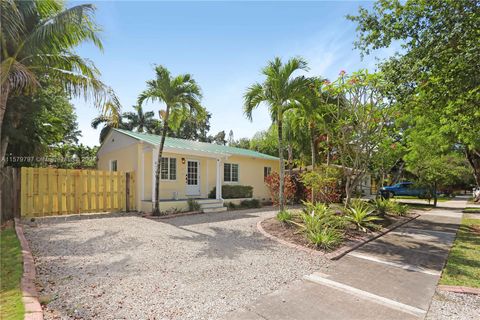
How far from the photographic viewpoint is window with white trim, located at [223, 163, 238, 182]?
17922mm

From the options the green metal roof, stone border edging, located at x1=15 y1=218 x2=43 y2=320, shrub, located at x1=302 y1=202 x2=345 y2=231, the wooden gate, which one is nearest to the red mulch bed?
shrub, located at x1=302 y1=202 x2=345 y2=231

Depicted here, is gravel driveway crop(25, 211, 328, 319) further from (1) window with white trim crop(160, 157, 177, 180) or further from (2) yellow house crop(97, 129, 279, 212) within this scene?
(1) window with white trim crop(160, 157, 177, 180)

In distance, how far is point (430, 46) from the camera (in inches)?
249

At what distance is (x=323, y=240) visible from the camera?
6.90 m

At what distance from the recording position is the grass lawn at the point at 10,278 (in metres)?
3.29

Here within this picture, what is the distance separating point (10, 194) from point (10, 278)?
22.1 feet

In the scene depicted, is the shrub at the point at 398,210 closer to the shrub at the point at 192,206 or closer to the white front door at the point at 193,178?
the shrub at the point at 192,206

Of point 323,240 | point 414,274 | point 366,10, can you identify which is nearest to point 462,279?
point 414,274

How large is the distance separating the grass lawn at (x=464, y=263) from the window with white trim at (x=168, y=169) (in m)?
12.1

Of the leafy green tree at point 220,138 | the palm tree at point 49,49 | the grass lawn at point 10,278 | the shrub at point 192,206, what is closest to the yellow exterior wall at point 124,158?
the shrub at point 192,206

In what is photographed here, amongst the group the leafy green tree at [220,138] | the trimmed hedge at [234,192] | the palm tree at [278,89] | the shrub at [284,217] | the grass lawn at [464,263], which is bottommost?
the grass lawn at [464,263]

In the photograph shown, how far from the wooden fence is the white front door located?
7621 mm

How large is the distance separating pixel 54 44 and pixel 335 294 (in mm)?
9200

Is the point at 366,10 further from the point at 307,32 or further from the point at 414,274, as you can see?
the point at 414,274
